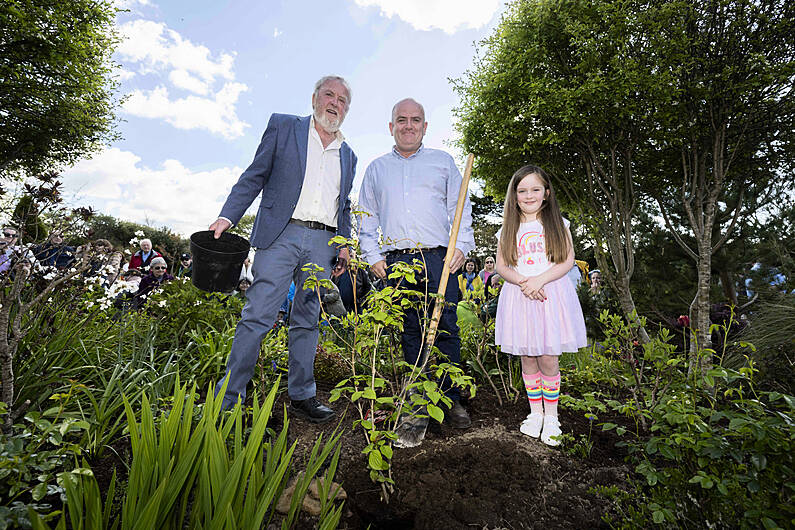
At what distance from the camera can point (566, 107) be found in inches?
273

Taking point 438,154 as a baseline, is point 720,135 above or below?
above

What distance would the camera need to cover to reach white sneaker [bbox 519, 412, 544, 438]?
2400 mm

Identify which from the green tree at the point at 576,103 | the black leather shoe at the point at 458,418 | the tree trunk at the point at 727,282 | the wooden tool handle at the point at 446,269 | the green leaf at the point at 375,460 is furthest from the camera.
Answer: the tree trunk at the point at 727,282

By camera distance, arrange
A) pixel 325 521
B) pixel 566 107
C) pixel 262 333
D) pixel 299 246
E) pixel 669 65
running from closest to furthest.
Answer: pixel 325 521 < pixel 262 333 < pixel 299 246 < pixel 669 65 < pixel 566 107

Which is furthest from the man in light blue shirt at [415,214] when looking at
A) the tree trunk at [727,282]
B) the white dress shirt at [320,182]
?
the tree trunk at [727,282]

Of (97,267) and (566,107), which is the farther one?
(566,107)

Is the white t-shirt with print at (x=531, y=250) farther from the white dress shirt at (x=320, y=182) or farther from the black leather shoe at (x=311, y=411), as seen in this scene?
the black leather shoe at (x=311, y=411)

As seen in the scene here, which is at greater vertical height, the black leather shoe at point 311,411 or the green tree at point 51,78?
the green tree at point 51,78

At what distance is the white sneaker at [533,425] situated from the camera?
240 centimetres

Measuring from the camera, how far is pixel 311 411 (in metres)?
2.58

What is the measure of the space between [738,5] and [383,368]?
7284 mm

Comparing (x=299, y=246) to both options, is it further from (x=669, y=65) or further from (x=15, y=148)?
(x=15, y=148)

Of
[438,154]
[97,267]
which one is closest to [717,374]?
[438,154]

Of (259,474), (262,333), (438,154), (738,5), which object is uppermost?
(738,5)
